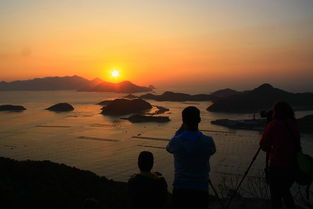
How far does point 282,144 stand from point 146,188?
4.62 feet

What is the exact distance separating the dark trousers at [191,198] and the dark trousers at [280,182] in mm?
923

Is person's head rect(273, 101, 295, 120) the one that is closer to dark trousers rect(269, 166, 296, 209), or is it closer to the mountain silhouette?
dark trousers rect(269, 166, 296, 209)

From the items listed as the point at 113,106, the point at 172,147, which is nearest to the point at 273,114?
the point at 172,147

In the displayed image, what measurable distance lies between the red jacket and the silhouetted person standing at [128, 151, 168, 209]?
123 centimetres

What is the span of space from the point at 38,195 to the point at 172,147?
4626 mm

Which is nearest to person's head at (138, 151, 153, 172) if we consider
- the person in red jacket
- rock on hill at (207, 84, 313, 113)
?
the person in red jacket

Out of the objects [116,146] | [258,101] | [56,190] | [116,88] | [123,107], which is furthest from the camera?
[116,88]

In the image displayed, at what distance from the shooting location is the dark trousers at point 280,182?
2.84 meters

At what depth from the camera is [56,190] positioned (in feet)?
20.7

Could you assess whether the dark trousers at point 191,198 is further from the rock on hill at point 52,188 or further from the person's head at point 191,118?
the rock on hill at point 52,188

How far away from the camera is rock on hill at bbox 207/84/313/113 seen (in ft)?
228

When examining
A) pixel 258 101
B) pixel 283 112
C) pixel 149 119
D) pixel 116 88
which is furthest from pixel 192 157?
pixel 116 88

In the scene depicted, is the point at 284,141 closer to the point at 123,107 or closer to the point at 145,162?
the point at 145,162

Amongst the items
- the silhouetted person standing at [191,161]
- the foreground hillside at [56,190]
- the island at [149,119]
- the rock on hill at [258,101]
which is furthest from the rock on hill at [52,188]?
the rock on hill at [258,101]
